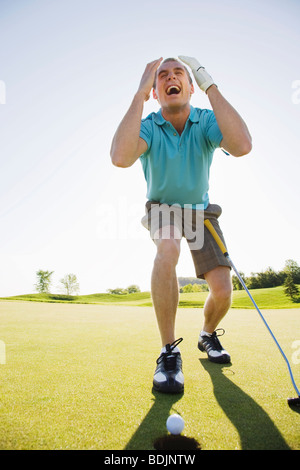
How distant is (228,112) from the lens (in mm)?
2453

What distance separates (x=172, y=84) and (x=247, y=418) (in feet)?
9.38

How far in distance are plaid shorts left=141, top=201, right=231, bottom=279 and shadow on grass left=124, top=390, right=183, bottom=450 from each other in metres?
1.37

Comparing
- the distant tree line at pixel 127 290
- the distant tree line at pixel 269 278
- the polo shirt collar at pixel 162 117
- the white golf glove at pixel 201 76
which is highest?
the white golf glove at pixel 201 76

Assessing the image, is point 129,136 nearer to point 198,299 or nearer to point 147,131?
point 147,131

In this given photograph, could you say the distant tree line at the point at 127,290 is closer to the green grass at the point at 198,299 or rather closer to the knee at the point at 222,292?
the green grass at the point at 198,299

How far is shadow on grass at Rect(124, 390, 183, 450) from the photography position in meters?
1.10

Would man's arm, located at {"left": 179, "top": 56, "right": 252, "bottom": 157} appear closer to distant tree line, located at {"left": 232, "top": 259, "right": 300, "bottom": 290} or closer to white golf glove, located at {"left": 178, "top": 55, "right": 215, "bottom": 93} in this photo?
white golf glove, located at {"left": 178, "top": 55, "right": 215, "bottom": 93}

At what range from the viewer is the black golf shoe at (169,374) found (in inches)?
67.9

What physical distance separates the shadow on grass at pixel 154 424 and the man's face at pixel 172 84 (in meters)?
2.64

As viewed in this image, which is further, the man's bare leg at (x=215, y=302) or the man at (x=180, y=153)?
the man's bare leg at (x=215, y=302)

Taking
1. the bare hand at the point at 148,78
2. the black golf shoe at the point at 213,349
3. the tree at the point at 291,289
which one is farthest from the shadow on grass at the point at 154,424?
the tree at the point at 291,289

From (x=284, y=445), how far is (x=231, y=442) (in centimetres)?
21

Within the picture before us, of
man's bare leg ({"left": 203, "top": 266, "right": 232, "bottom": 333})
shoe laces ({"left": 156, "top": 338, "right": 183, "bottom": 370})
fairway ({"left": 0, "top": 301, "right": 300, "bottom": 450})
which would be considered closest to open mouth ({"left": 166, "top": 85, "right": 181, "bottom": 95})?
man's bare leg ({"left": 203, "top": 266, "right": 232, "bottom": 333})
